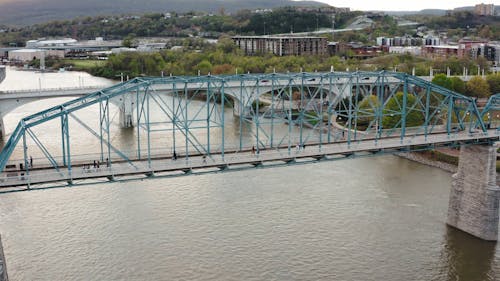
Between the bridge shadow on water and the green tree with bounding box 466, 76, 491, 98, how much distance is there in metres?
23.0

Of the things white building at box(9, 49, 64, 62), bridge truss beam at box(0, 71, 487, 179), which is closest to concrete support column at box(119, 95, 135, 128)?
bridge truss beam at box(0, 71, 487, 179)

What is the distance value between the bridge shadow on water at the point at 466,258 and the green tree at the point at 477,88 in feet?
75.5

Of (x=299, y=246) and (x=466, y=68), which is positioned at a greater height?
(x=466, y=68)

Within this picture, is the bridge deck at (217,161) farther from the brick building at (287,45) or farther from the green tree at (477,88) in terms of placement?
the brick building at (287,45)

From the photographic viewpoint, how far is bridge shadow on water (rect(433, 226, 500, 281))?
16219mm

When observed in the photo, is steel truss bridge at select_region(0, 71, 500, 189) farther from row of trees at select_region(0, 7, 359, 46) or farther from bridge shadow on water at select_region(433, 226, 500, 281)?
row of trees at select_region(0, 7, 359, 46)

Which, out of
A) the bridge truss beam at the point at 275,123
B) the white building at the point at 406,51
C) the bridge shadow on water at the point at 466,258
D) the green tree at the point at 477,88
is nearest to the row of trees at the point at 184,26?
the white building at the point at 406,51

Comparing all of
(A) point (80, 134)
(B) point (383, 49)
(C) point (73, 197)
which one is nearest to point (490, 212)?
(C) point (73, 197)

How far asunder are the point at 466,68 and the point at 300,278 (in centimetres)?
3614

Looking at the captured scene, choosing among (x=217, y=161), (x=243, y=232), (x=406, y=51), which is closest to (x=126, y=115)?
(x=243, y=232)

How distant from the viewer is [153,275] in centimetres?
1513

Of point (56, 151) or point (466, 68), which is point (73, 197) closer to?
point (56, 151)

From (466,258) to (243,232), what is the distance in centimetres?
624

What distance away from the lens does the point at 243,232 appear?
1770 centimetres
